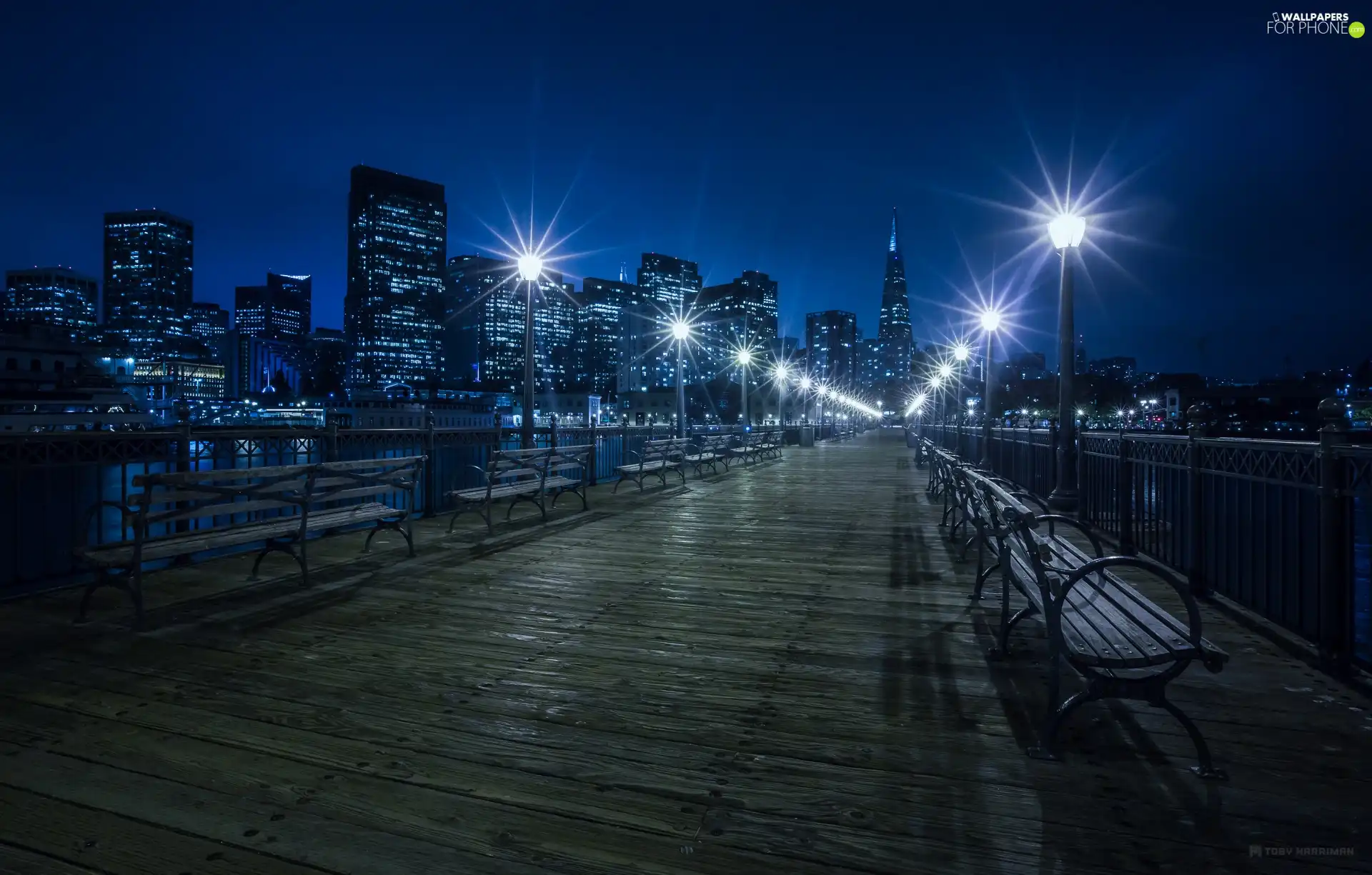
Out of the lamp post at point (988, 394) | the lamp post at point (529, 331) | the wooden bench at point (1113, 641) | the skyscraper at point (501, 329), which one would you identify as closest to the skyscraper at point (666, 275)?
the skyscraper at point (501, 329)

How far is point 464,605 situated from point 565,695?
2273mm

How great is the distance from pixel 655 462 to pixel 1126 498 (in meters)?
9.44

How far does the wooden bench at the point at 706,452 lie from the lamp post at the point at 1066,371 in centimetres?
926

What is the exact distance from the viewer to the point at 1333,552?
4.45m

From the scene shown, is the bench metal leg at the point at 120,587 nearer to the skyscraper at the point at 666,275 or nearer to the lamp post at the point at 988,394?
the lamp post at the point at 988,394

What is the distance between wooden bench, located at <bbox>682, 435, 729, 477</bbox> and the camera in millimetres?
19844

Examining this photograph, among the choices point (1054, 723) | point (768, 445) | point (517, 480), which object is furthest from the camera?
point (768, 445)

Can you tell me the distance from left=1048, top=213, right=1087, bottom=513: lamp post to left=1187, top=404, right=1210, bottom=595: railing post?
178 inches

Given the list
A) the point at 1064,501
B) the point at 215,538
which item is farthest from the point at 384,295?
the point at 215,538

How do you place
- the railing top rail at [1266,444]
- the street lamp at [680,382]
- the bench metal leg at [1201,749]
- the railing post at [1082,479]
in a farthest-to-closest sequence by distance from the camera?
the street lamp at [680,382], the railing post at [1082,479], the railing top rail at [1266,444], the bench metal leg at [1201,749]

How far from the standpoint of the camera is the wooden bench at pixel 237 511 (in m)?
5.49

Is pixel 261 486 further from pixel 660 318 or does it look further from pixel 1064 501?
pixel 660 318
